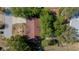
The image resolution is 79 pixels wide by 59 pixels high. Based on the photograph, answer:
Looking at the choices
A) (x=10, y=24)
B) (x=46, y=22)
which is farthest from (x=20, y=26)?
(x=46, y=22)

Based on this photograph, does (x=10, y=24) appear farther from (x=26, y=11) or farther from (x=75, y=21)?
(x=75, y=21)

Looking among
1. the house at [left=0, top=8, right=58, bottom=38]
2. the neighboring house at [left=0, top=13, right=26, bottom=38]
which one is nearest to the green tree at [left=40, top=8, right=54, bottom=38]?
the house at [left=0, top=8, right=58, bottom=38]

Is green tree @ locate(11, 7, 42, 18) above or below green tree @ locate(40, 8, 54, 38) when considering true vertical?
above

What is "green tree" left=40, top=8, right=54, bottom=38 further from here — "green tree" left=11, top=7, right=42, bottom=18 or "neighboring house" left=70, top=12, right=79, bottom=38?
"neighboring house" left=70, top=12, right=79, bottom=38

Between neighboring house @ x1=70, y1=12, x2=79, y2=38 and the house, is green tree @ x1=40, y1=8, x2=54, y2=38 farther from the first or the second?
neighboring house @ x1=70, y1=12, x2=79, y2=38

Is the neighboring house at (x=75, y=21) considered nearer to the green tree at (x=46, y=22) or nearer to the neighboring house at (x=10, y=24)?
the green tree at (x=46, y=22)

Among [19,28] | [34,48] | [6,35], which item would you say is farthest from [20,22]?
[34,48]

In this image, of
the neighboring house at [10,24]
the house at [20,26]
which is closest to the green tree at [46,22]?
the house at [20,26]
